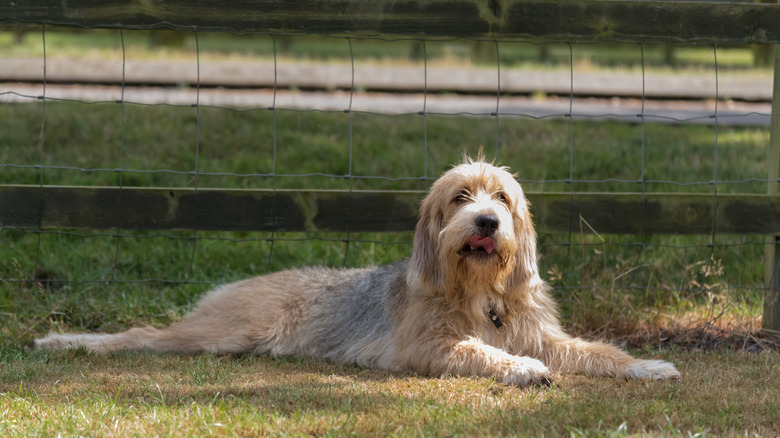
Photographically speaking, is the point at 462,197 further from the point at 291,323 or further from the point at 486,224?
the point at 291,323

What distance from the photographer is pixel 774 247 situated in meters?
5.69

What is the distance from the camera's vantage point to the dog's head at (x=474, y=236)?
4590mm

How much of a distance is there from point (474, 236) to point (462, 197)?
34 cm

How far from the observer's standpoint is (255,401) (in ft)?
13.2

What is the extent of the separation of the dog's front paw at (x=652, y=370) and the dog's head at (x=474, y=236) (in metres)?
0.77

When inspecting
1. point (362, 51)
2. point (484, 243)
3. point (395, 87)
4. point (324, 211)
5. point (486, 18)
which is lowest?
point (484, 243)

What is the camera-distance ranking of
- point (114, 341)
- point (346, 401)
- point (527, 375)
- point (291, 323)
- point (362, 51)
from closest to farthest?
point (346, 401) → point (527, 375) → point (114, 341) → point (291, 323) → point (362, 51)

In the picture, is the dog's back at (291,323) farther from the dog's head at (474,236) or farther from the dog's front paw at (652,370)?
the dog's front paw at (652,370)

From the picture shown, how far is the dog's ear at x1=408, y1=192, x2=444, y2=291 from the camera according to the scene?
4.86 meters

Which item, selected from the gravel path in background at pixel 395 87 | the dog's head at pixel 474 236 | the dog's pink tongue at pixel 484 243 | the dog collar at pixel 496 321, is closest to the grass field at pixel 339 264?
the dog collar at pixel 496 321

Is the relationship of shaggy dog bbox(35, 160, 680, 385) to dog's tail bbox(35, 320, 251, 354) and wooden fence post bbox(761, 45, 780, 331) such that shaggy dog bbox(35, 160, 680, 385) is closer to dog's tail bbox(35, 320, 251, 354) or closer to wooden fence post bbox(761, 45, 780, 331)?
dog's tail bbox(35, 320, 251, 354)

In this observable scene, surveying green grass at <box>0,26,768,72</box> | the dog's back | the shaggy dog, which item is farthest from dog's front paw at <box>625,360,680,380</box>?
green grass at <box>0,26,768,72</box>

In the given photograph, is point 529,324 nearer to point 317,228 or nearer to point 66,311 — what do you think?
point 317,228

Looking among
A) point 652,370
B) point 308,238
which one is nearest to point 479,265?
point 652,370
